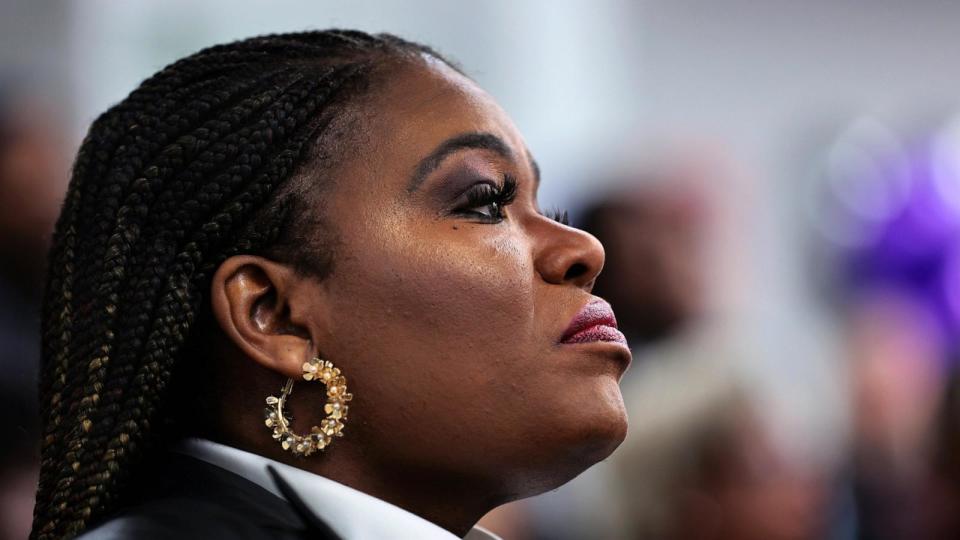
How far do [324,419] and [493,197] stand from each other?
1.32ft

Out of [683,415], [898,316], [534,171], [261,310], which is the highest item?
[534,171]

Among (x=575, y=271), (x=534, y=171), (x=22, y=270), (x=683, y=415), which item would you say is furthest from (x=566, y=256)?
(x=22, y=270)

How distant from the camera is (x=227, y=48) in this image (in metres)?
2.15

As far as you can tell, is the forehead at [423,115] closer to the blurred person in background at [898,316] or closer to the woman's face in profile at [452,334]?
the woman's face in profile at [452,334]

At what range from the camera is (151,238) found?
1.92 metres

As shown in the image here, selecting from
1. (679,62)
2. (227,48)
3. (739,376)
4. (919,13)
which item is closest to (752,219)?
(679,62)

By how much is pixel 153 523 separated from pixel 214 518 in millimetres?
80

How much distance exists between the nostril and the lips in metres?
0.05

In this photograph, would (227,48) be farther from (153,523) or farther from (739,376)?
(739,376)

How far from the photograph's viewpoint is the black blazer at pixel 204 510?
5.59 feet

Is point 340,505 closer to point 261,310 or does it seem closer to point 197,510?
point 197,510

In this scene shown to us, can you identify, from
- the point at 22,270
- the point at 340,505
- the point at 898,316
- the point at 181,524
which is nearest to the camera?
the point at 181,524

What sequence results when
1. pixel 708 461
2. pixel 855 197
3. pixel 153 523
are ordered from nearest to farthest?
pixel 153 523, pixel 708 461, pixel 855 197

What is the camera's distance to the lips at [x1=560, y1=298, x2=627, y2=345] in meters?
1.92
